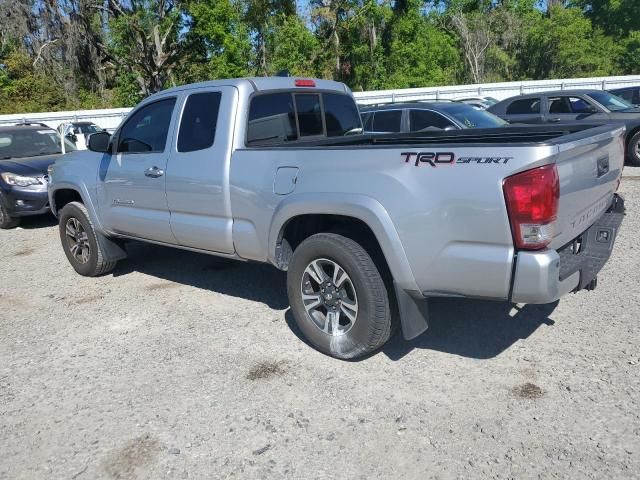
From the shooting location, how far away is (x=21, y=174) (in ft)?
29.8

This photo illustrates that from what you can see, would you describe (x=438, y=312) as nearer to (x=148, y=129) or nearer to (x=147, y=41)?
(x=148, y=129)

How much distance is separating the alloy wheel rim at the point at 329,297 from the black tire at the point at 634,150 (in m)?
9.90

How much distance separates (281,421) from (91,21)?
38.4 m

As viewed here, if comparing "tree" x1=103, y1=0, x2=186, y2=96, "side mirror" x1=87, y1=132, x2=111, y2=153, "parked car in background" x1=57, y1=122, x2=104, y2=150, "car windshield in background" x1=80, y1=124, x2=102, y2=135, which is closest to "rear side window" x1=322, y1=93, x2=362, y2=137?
"side mirror" x1=87, y1=132, x2=111, y2=153

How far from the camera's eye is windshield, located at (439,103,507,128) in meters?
10.2

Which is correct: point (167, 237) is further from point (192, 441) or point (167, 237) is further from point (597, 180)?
point (597, 180)

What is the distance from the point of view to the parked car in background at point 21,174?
29.6 ft

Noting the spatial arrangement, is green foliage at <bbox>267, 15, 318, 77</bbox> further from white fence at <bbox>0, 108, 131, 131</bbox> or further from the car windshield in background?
the car windshield in background

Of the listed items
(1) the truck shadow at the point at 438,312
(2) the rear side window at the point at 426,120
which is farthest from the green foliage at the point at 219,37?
(1) the truck shadow at the point at 438,312

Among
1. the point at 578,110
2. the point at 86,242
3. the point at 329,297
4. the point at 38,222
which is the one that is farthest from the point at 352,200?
the point at 578,110

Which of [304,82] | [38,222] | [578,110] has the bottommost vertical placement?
[38,222]

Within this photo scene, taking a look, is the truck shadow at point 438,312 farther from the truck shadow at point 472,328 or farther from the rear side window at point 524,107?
the rear side window at point 524,107

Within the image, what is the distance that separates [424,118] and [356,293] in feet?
24.1

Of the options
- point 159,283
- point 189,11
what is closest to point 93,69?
point 189,11
